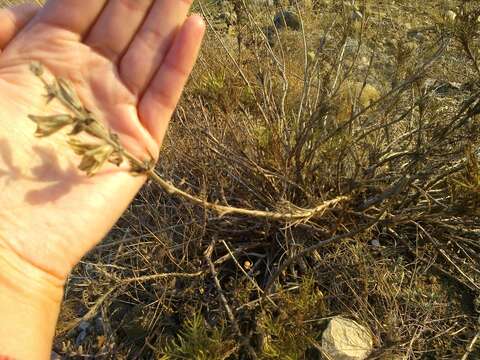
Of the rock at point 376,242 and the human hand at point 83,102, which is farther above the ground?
the human hand at point 83,102

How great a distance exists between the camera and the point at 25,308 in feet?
Result: 4.46

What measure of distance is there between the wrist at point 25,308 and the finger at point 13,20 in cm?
92

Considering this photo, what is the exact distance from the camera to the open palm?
1.43 metres

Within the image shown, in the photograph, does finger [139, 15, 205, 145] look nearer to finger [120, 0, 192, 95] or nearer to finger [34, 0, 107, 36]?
finger [120, 0, 192, 95]

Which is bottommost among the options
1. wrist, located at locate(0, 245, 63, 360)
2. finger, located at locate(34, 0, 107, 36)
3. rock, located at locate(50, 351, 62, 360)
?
rock, located at locate(50, 351, 62, 360)

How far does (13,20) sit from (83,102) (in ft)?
1.76

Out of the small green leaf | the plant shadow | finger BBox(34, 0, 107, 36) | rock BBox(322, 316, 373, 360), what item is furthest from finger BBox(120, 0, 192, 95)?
rock BBox(322, 316, 373, 360)

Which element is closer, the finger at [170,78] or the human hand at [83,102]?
the human hand at [83,102]

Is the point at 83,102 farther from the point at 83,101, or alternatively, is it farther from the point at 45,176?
the point at 45,176

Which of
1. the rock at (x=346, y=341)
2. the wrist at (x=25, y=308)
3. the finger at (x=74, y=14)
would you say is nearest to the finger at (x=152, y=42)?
the finger at (x=74, y=14)

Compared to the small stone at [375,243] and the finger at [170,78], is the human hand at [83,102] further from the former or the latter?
the small stone at [375,243]

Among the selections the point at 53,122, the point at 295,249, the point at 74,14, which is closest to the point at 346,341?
the point at 295,249

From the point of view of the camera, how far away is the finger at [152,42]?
1610 millimetres

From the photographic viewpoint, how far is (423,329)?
1.94 metres
